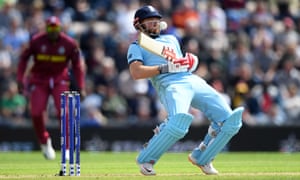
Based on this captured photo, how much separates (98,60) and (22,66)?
242 inches

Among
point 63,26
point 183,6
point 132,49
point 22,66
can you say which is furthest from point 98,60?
point 132,49

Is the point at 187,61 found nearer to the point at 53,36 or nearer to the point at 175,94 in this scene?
the point at 175,94

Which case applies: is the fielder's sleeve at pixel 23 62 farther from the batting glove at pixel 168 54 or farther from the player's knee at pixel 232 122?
the player's knee at pixel 232 122

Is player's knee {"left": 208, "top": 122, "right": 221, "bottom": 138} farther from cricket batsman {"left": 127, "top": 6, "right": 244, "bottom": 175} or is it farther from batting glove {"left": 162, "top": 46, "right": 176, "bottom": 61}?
batting glove {"left": 162, "top": 46, "right": 176, "bottom": 61}

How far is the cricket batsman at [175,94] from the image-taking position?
10.9 meters

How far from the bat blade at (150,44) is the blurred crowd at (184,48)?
30.7 feet

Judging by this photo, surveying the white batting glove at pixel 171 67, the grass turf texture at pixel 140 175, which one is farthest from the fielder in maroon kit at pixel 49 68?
the white batting glove at pixel 171 67

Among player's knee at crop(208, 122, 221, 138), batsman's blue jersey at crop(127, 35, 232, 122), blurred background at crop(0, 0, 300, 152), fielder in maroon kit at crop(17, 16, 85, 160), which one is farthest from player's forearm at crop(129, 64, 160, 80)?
blurred background at crop(0, 0, 300, 152)

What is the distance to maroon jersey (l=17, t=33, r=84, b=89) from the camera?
15.8 m

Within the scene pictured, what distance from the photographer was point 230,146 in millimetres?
20750

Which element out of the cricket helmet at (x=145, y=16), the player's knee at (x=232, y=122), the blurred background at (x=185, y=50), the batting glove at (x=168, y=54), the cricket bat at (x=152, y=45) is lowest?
the blurred background at (x=185, y=50)

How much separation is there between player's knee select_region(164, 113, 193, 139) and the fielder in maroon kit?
530 cm

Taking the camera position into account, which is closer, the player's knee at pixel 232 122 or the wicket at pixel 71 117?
the wicket at pixel 71 117

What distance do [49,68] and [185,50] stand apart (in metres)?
6.28
